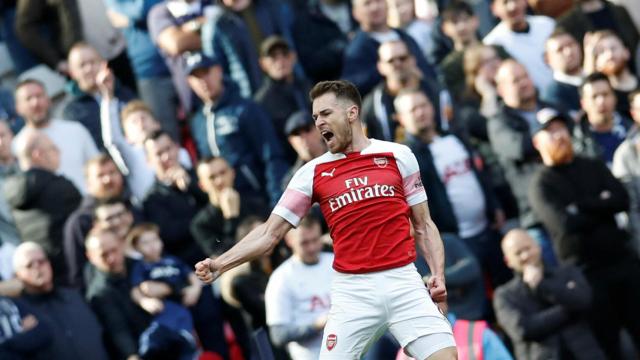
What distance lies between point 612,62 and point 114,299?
6.04m

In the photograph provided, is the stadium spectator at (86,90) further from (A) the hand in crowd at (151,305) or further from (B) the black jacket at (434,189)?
(B) the black jacket at (434,189)

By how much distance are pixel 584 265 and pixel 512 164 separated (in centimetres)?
116

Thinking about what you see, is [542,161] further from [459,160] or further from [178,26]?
[178,26]

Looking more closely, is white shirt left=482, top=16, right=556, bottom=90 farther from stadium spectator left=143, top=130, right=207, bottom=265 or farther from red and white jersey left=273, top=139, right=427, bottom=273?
red and white jersey left=273, top=139, right=427, bottom=273

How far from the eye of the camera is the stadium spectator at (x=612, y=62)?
15656mm

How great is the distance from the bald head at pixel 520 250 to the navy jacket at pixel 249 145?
2.46 m

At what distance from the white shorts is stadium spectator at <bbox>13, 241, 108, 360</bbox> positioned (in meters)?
3.90

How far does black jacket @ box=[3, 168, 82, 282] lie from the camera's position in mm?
13062

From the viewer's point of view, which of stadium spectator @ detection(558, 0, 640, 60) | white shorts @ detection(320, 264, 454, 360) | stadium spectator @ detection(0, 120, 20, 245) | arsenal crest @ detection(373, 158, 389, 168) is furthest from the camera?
stadium spectator @ detection(558, 0, 640, 60)

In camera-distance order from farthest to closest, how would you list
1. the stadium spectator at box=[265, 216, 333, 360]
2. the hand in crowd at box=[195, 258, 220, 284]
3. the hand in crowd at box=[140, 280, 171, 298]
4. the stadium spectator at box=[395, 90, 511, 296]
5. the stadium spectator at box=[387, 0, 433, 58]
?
the stadium spectator at box=[387, 0, 433, 58]
the stadium spectator at box=[395, 90, 511, 296]
the hand in crowd at box=[140, 280, 171, 298]
the stadium spectator at box=[265, 216, 333, 360]
the hand in crowd at box=[195, 258, 220, 284]

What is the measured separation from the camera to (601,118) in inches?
584

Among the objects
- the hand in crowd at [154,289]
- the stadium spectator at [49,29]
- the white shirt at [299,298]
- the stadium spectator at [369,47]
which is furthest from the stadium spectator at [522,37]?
the hand in crowd at [154,289]

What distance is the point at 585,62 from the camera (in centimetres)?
1612

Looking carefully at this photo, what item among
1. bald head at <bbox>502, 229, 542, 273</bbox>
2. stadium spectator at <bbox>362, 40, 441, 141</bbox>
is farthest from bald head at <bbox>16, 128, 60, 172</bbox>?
bald head at <bbox>502, 229, 542, 273</bbox>
